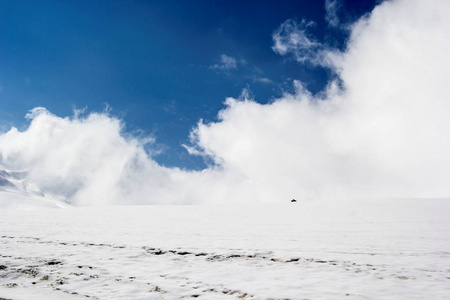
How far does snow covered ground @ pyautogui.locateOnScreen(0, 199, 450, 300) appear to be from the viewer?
9258mm

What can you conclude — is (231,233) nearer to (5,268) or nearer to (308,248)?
(308,248)

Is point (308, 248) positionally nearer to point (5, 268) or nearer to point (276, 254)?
point (276, 254)

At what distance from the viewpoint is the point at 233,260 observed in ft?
41.2

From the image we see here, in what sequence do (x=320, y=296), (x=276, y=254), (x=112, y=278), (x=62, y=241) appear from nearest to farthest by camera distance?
(x=320, y=296) < (x=112, y=278) < (x=276, y=254) < (x=62, y=241)

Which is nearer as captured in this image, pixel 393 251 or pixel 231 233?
pixel 393 251

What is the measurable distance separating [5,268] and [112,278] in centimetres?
518

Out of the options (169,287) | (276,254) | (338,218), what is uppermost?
(338,218)

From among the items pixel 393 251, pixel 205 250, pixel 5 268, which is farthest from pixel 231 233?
pixel 5 268

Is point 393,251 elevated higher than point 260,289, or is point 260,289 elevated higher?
point 393,251

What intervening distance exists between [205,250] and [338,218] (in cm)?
1347

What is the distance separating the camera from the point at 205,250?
46.5ft

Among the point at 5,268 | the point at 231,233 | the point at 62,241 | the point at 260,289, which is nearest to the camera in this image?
the point at 260,289

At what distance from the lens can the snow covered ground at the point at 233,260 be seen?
9.26 m

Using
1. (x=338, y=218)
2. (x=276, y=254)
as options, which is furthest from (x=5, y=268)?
(x=338, y=218)
